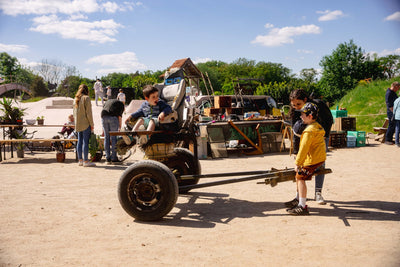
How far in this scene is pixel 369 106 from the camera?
1981 centimetres

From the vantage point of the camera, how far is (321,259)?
2854mm

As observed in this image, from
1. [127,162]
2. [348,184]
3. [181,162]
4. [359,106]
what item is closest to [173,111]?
[181,162]

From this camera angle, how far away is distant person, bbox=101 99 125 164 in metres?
8.45

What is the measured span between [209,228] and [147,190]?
92 cm

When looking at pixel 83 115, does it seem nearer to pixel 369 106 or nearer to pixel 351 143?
pixel 351 143

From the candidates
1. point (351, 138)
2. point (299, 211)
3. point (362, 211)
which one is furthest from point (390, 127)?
point (299, 211)

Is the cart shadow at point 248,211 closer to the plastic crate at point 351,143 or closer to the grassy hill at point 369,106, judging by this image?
the plastic crate at point 351,143

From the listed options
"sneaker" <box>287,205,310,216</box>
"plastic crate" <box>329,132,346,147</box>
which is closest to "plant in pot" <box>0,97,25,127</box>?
"sneaker" <box>287,205,310,216</box>

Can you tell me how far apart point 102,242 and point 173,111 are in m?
1.97

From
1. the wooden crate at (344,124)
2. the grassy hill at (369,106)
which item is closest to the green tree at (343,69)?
the grassy hill at (369,106)

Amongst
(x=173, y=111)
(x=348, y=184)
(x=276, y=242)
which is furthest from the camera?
(x=348, y=184)

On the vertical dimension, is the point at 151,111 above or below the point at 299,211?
above

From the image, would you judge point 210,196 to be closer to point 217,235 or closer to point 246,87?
point 217,235

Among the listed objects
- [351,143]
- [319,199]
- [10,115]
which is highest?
[10,115]
